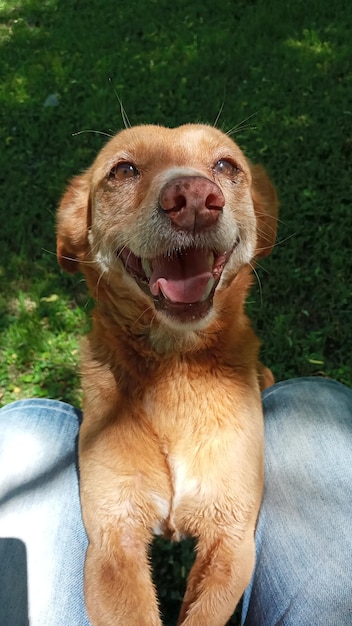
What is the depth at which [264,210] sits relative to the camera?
2.89m

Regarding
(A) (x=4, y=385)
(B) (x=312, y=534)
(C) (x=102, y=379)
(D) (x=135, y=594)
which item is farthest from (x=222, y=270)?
(A) (x=4, y=385)

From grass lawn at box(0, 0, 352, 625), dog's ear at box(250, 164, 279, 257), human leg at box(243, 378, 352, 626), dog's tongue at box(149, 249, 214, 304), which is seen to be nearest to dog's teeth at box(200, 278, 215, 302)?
dog's tongue at box(149, 249, 214, 304)

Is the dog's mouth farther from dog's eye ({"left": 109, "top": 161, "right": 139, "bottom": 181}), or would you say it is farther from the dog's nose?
dog's eye ({"left": 109, "top": 161, "right": 139, "bottom": 181})

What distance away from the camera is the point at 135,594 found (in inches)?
84.0

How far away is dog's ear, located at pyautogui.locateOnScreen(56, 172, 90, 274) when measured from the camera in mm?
2814

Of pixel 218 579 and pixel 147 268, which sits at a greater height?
pixel 147 268

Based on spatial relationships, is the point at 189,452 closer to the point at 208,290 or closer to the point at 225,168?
the point at 208,290

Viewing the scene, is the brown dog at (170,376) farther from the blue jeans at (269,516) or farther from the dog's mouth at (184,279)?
the blue jeans at (269,516)

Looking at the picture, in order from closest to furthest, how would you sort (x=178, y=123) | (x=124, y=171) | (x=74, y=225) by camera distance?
(x=124, y=171)
(x=74, y=225)
(x=178, y=123)

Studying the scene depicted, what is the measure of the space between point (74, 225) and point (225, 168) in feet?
2.82

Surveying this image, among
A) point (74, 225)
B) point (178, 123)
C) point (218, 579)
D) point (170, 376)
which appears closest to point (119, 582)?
point (218, 579)

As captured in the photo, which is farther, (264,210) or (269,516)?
(264,210)

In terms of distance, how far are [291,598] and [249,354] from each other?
1.06m

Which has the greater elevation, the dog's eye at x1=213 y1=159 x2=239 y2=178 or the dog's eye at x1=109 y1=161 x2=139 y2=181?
the dog's eye at x1=109 y1=161 x2=139 y2=181
